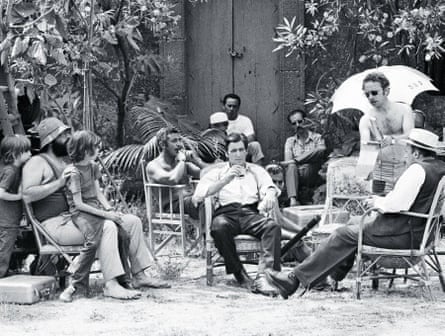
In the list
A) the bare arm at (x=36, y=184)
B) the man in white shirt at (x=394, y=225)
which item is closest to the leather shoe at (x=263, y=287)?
the man in white shirt at (x=394, y=225)

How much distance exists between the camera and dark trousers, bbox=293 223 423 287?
7145mm

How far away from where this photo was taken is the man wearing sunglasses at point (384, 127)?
8.02 m

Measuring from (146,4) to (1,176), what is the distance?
13.8 ft

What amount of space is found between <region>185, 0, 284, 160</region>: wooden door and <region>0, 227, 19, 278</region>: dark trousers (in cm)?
493

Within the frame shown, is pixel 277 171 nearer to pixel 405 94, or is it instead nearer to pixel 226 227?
pixel 405 94

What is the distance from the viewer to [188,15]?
1212 cm

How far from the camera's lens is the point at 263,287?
294 inches

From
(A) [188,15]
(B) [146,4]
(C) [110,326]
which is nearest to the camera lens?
(C) [110,326]

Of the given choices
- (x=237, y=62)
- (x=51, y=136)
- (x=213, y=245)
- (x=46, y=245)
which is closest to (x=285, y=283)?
(x=213, y=245)

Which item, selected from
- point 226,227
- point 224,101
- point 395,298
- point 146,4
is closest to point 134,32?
point 146,4

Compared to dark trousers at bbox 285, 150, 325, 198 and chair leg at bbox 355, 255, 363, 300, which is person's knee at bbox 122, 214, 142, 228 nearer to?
chair leg at bbox 355, 255, 363, 300

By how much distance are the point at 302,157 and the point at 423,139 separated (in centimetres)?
399

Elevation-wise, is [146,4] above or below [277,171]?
above

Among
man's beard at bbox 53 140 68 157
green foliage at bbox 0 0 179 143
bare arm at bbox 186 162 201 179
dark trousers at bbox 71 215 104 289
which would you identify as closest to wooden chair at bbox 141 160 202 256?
bare arm at bbox 186 162 201 179
